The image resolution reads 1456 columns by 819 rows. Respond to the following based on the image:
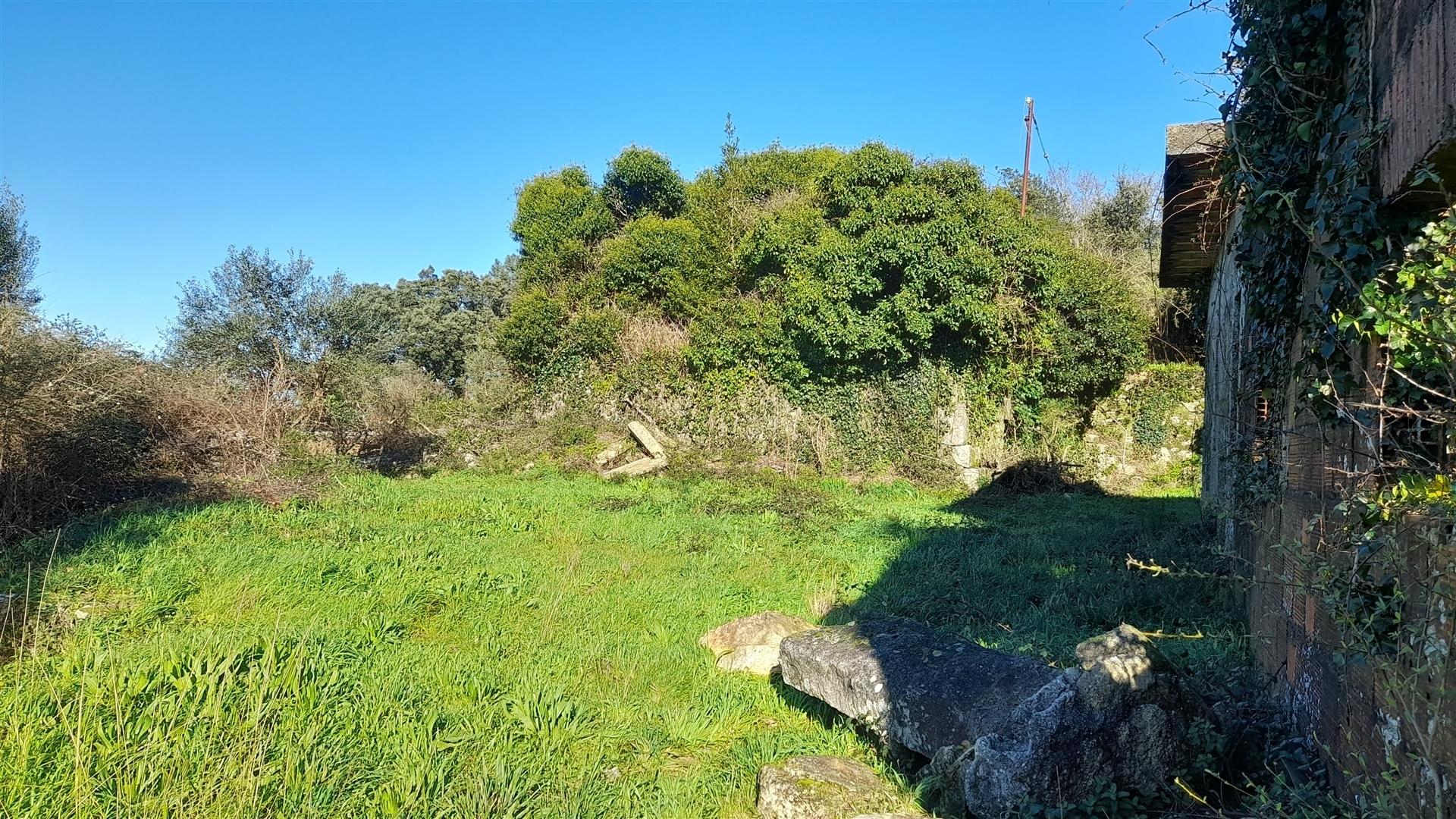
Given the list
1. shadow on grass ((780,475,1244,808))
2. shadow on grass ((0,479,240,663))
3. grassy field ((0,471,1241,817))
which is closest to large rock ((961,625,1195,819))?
shadow on grass ((780,475,1244,808))

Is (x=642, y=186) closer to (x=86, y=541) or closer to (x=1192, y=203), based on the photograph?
(x=86, y=541)

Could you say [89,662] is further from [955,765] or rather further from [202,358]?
[202,358]

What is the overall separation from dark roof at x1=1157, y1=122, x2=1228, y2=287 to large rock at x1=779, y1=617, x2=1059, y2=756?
2685 mm

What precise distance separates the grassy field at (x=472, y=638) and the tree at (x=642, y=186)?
13.5 m

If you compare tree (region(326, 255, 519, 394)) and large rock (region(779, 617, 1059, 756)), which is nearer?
large rock (region(779, 617, 1059, 756))

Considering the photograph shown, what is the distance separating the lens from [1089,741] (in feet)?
10.5

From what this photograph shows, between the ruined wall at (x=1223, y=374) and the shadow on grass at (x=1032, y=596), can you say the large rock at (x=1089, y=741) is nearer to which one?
the shadow on grass at (x=1032, y=596)

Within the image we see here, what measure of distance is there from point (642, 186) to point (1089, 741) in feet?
68.5

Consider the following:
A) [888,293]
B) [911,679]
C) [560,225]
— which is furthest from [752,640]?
[560,225]

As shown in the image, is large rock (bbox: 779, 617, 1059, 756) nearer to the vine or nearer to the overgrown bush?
the vine

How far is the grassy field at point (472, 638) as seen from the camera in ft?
11.6

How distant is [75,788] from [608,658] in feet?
9.81

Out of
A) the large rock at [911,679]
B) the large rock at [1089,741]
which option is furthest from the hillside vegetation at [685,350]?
the large rock at [1089,741]

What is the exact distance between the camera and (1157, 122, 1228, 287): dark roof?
481 cm
